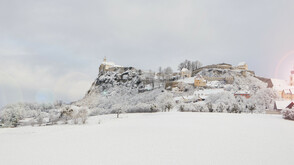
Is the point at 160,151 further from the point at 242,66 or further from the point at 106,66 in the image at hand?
the point at 106,66

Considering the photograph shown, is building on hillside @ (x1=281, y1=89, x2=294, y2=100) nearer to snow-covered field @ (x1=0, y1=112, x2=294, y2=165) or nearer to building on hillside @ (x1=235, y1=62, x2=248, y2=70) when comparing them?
snow-covered field @ (x1=0, y1=112, x2=294, y2=165)

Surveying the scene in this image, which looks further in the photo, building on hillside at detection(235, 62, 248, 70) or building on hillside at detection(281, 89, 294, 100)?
building on hillside at detection(235, 62, 248, 70)

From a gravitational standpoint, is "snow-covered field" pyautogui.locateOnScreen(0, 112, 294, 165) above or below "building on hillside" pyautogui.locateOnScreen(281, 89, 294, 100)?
below

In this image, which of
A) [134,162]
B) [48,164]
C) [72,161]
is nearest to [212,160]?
[134,162]

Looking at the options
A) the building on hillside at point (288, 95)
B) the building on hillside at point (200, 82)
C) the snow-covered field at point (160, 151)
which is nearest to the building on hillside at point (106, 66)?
the building on hillside at point (200, 82)

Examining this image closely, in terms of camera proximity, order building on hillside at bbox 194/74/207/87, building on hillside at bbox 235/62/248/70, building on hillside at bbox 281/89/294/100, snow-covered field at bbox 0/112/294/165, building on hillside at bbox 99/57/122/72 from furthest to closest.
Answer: building on hillside at bbox 99/57/122/72 < building on hillside at bbox 235/62/248/70 < building on hillside at bbox 194/74/207/87 < building on hillside at bbox 281/89/294/100 < snow-covered field at bbox 0/112/294/165

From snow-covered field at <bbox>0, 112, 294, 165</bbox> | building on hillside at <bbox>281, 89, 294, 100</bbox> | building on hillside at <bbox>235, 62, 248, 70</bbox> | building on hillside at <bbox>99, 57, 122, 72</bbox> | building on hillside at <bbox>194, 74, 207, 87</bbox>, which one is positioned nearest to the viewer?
snow-covered field at <bbox>0, 112, 294, 165</bbox>

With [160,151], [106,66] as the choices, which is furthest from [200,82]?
[106,66]

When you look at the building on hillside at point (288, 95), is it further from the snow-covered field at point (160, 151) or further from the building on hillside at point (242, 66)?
the building on hillside at point (242, 66)

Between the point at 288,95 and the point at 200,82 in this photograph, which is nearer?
the point at 288,95

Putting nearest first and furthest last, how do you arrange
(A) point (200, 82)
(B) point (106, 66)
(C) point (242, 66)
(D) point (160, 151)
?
(D) point (160, 151), (A) point (200, 82), (C) point (242, 66), (B) point (106, 66)

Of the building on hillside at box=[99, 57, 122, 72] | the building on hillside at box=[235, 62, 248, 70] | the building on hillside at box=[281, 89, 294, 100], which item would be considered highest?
the building on hillside at box=[99, 57, 122, 72]

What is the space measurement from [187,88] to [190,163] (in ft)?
190

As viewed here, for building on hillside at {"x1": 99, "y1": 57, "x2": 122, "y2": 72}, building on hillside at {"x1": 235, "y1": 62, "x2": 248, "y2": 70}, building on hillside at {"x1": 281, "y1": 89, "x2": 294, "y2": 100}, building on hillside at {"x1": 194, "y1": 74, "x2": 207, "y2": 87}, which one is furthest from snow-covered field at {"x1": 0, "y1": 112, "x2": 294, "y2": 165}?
building on hillside at {"x1": 99, "y1": 57, "x2": 122, "y2": 72}
